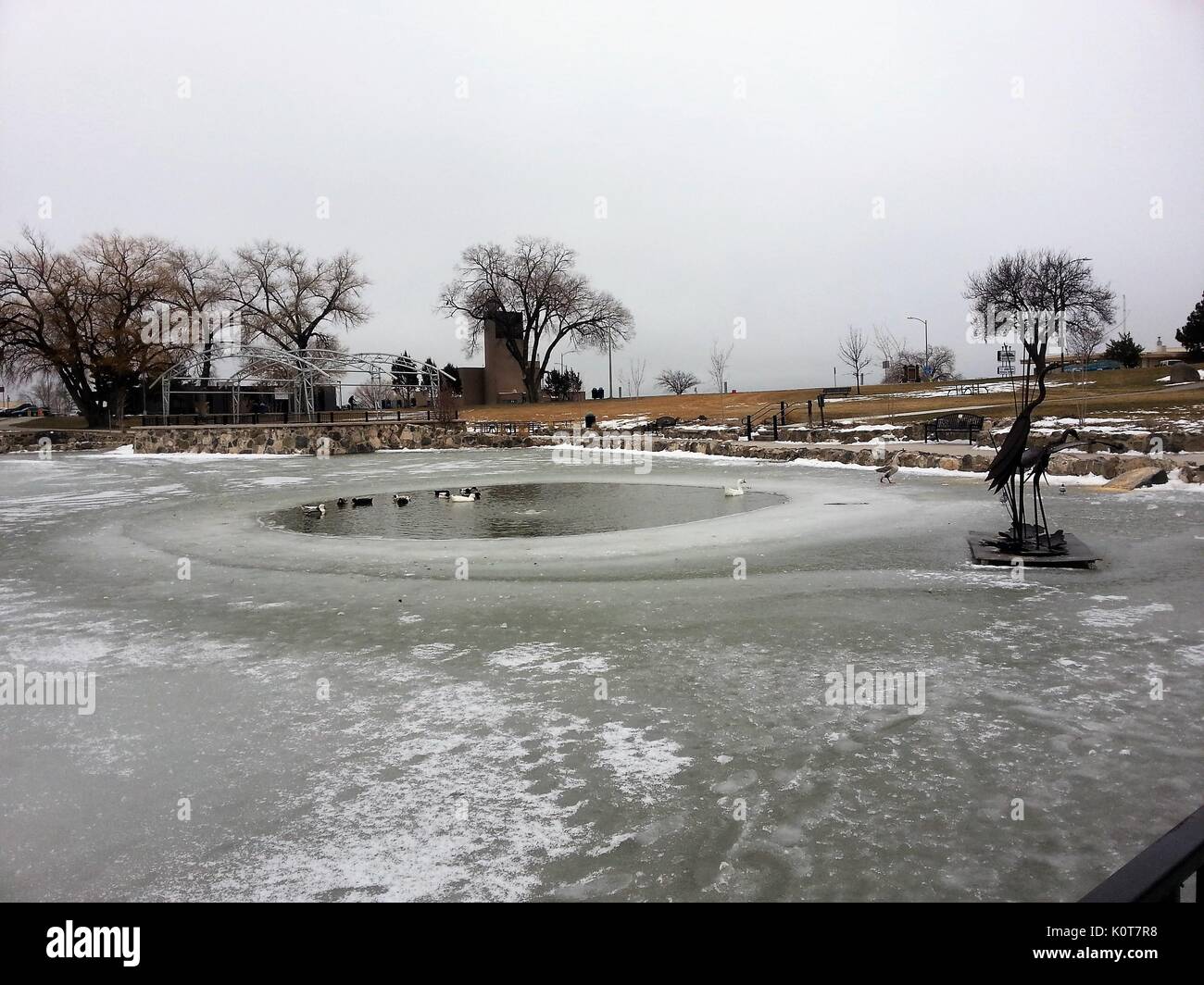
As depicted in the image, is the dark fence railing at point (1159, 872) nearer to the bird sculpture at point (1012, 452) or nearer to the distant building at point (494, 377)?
the bird sculpture at point (1012, 452)

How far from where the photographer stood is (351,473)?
23656 mm

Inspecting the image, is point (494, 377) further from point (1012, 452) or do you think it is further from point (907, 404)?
point (1012, 452)

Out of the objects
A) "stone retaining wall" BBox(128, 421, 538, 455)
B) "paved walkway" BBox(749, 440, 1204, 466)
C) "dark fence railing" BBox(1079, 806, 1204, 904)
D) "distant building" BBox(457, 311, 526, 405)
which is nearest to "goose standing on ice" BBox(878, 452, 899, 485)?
"paved walkway" BBox(749, 440, 1204, 466)

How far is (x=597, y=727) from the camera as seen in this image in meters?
4.56

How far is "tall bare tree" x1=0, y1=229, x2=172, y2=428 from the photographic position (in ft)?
167

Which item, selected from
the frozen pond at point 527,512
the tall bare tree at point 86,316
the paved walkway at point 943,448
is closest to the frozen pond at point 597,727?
the frozen pond at point 527,512

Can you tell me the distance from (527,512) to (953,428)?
18986 millimetres

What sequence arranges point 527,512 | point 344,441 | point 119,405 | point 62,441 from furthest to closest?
point 119,405 < point 62,441 < point 344,441 < point 527,512

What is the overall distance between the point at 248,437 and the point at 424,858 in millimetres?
35438

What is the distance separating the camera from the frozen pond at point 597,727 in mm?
3178

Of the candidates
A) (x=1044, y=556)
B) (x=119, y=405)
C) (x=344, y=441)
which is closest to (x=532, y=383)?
(x=119, y=405)

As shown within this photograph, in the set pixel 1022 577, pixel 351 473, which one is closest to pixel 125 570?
pixel 1022 577

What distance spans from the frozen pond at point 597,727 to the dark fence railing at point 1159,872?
3.87 ft
